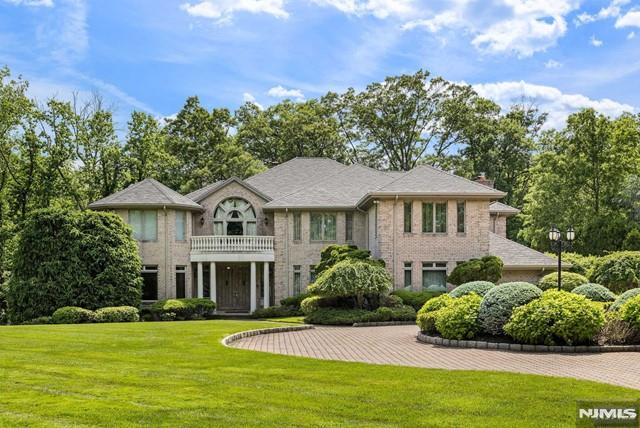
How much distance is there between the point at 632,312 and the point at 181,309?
18642mm

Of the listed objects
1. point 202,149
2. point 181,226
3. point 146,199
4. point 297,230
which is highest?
point 202,149

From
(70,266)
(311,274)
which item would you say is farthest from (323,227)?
(70,266)

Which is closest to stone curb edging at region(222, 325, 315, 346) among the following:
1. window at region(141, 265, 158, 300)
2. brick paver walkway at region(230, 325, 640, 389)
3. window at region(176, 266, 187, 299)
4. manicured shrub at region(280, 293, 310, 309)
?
brick paver walkway at region(230, 325, 640, 389)

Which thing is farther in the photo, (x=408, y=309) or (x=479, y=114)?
(x=479, y=114)

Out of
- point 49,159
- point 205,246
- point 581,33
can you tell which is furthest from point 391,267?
point 49,159

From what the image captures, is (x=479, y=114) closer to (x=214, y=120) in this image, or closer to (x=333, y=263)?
(x=214, y=120)

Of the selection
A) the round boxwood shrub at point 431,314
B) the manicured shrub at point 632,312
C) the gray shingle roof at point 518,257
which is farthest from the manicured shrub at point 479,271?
the manicured shrub at point 632,312

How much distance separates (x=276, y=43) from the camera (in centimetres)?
2506

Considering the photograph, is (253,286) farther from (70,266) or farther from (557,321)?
(557,321)

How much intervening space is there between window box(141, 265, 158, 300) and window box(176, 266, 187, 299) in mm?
993

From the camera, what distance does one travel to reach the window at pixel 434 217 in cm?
3003

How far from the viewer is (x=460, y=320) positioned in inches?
673

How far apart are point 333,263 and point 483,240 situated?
672 cm

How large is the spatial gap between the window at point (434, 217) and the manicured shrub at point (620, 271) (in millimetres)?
7173
